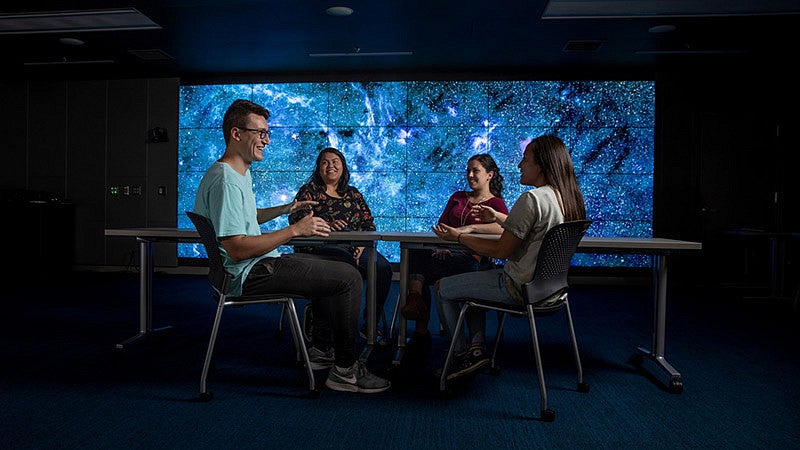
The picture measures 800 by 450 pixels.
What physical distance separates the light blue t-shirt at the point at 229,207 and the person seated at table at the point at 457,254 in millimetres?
1024

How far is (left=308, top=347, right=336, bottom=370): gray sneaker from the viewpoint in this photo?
→ 8.54 feet

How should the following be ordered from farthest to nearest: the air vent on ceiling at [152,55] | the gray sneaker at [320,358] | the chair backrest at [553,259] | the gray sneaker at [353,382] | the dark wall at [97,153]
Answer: the dark wall at [97,153]
the air vent on ceiling at [152,55]
the gray sneaker at [320,358]
the gray sneaker at [353,382]
the chair backrest at [553,259]

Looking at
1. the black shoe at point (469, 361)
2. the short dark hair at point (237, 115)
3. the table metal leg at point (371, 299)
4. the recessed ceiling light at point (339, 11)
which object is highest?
the recessed ceiling light at point (339, 11)

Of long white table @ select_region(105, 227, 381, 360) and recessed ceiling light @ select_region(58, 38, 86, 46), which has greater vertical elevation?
recessed ceiling light @ select_region(58, 38, 86, 46)

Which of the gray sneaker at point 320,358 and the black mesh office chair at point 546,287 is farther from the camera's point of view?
the gray sneaker at point 320,358

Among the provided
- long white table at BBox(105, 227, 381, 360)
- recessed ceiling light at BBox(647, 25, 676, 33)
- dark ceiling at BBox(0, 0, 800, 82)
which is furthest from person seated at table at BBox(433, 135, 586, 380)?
recessed ceiling light at BBox(647, 25, 676, 33)

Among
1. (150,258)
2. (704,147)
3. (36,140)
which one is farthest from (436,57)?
(36,140)

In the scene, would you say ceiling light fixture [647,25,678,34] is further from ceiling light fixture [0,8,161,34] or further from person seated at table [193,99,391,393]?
ceiling light fixture [0,8,161,34]

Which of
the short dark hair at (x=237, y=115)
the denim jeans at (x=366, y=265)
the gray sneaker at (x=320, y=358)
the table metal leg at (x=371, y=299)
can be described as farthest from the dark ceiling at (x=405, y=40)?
the gray sneaker at (x=320, y=358)

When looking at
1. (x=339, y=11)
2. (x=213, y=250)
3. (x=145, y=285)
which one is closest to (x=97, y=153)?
(x=339, y=11)

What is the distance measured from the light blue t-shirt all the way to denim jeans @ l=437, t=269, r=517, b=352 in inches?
34.0

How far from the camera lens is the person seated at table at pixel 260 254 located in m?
2.03

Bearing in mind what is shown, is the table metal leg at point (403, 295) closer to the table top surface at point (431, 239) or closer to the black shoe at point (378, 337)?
the table top surface at point (431, 239)

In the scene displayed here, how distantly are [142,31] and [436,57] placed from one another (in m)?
3.05
